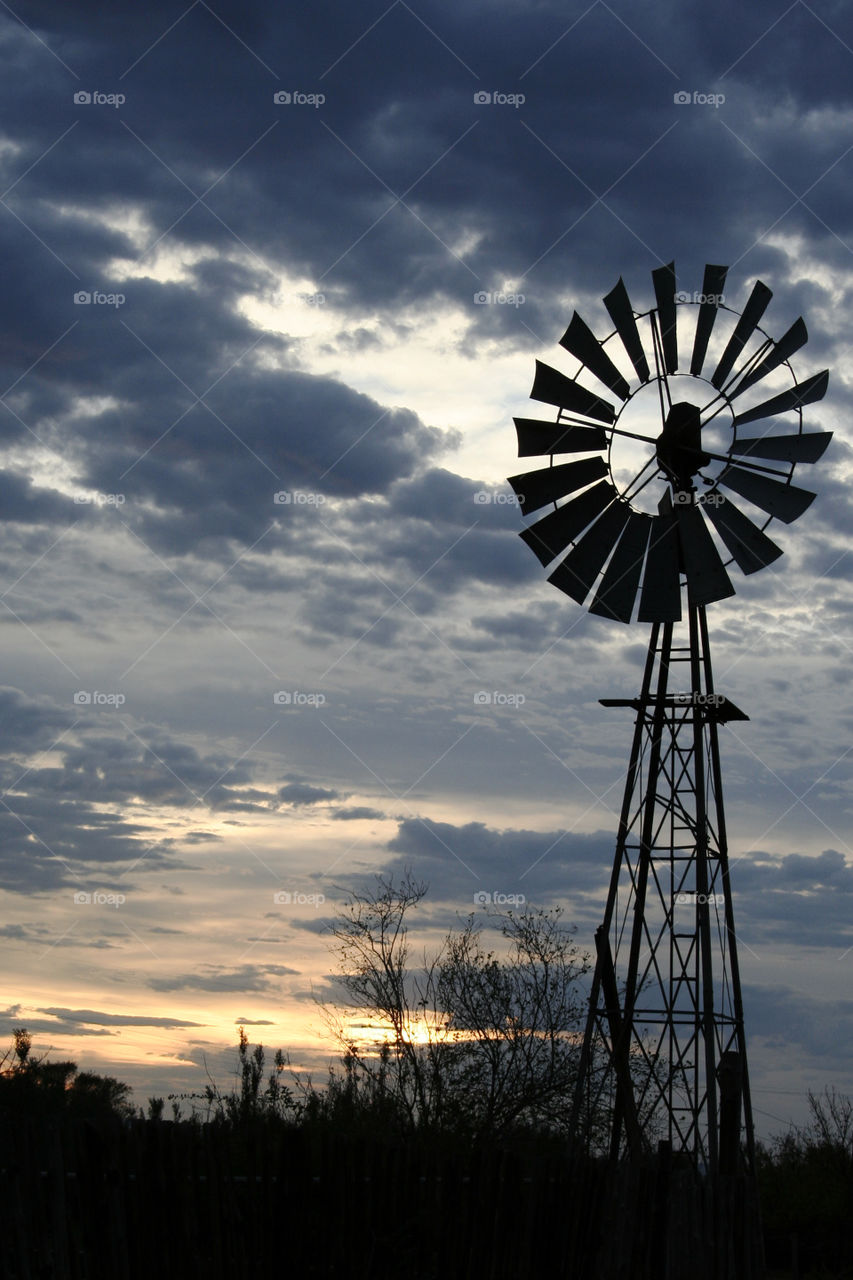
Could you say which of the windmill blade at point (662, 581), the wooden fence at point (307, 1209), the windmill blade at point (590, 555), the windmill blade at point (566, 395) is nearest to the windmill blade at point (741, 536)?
the windmill blade at point (662, 581)

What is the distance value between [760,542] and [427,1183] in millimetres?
9385

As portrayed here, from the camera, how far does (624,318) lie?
633 inches

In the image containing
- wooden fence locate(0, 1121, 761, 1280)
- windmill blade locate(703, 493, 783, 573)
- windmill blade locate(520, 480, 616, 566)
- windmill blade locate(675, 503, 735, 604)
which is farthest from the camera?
windmill blade locate(520, 480, 616, 566)

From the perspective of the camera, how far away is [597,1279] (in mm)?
9148

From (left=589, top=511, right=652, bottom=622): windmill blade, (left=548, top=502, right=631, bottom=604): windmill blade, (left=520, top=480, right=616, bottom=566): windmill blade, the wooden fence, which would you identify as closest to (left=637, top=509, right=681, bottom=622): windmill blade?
(left=589, top=511, right=652, bottom=622): windmill blade

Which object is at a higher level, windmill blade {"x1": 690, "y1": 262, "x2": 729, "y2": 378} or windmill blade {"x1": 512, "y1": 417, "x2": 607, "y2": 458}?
windmill blade {"x1": 690, "y1": 262, "x2": 729, "y2": 378}

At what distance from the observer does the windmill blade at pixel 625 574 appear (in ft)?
51.5

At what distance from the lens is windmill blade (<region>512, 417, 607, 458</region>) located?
53.5 feet

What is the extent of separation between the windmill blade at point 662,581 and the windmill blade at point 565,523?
0.81 metres

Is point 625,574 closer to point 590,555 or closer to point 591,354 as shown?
point 590,555

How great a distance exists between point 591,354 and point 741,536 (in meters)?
2.98

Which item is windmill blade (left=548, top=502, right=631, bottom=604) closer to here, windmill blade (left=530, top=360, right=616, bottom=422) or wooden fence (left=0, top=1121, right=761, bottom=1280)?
windmill blade (left=530, top=360, right=616, bottom=422)

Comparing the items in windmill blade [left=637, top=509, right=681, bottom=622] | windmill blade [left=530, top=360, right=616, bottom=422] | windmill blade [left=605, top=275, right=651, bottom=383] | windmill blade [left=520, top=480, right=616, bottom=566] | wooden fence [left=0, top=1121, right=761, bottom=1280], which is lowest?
wooden fence [left=0, top=1121, right=761, bottom=1280]

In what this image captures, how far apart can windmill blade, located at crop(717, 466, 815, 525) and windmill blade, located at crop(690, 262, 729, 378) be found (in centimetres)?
139
